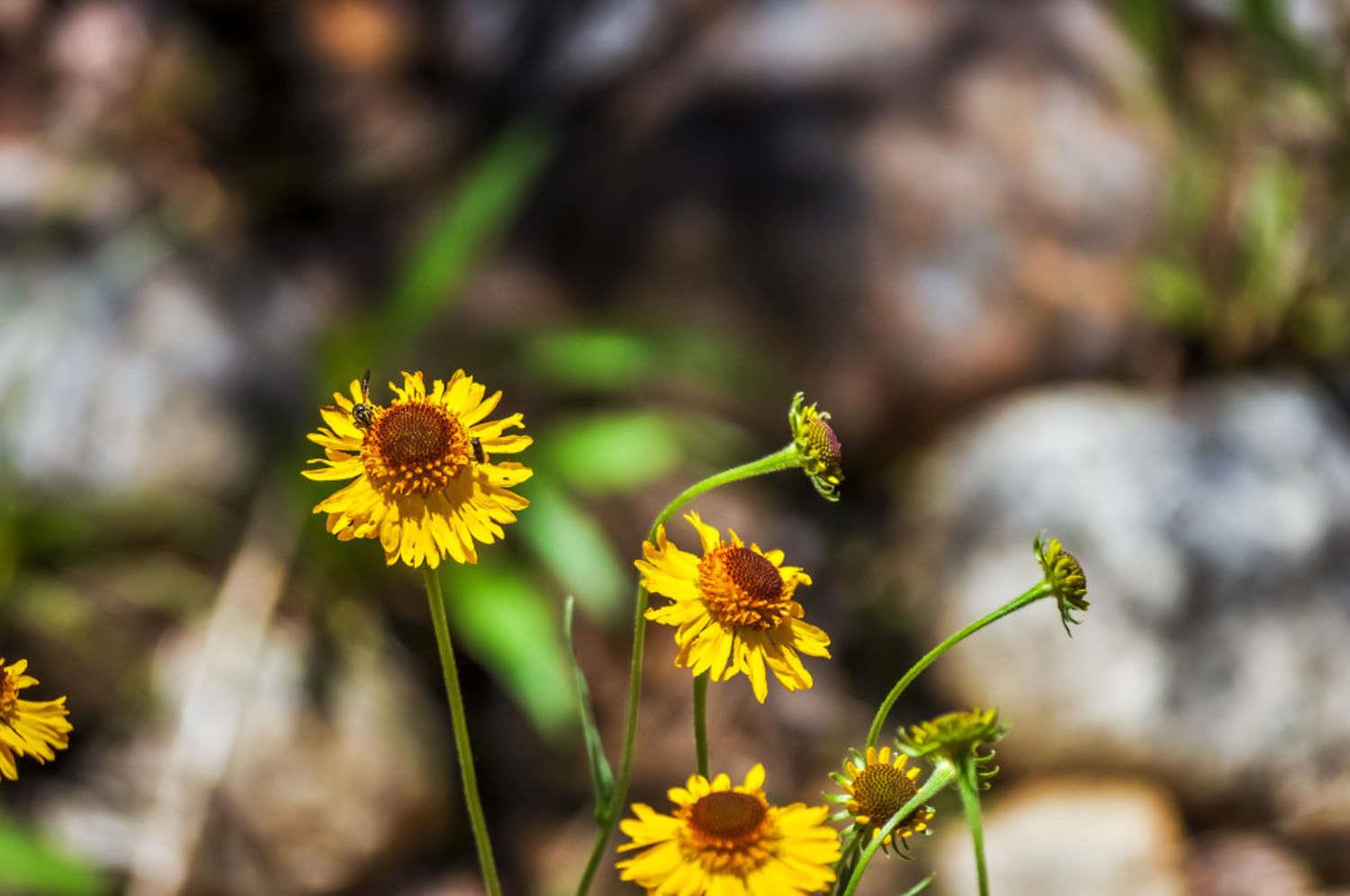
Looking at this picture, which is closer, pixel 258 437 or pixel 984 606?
pixel 984 606

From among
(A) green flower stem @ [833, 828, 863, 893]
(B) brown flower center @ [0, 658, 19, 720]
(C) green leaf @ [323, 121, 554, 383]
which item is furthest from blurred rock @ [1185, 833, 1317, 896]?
(B) brown flower center @ [0, 658, 19, 720]

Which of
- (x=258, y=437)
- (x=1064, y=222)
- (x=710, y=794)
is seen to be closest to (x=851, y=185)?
(x=1064, y=222)

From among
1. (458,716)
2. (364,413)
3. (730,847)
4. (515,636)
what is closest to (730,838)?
(730,847)

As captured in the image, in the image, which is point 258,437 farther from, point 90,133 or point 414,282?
point 90,133

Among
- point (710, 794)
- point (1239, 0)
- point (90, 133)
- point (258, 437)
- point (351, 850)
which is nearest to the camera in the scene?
point (710, 794)

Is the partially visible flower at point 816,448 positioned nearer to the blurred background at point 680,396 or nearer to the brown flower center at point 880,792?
the brown flower center at point 880,792

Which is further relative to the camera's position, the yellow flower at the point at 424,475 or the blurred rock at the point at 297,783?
the blurred rock at the point at 297,783

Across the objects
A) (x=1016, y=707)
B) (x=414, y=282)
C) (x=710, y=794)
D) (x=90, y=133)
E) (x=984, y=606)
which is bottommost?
(x=710, y=794)

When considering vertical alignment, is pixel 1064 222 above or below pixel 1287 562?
above

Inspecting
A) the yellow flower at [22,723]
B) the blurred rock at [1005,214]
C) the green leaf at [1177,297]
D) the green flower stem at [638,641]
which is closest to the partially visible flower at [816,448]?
the green flower stem at [638,641]
